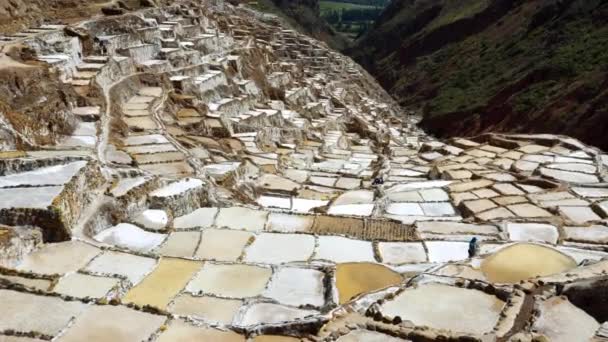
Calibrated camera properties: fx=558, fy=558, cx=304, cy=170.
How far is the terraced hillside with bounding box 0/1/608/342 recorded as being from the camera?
6375mm

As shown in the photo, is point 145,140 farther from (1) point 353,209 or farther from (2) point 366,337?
(2) point 366,337

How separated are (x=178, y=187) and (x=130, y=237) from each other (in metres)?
1.78

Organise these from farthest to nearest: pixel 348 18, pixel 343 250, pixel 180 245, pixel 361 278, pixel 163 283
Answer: pixel 348 18 < pixel 343 250 < pixel 180 245 < pixel 361 278 < pixel 163 283

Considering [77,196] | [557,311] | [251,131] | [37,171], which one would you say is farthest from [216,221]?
[251,131]

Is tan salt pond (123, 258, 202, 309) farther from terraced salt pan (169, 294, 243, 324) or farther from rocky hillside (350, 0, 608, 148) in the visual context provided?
rocky hillside (350, 0, 608, 148)

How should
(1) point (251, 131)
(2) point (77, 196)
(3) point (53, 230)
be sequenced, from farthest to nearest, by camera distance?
(1) point (251, 131) → (2) point (77, 196) → (3) point (53, 230)

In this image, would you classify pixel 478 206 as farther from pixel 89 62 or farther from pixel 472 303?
pixel 89 62

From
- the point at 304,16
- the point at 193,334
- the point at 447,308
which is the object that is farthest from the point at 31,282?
the point at 304,16

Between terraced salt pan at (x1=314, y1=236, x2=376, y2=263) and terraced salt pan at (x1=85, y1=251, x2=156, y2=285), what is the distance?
247cm

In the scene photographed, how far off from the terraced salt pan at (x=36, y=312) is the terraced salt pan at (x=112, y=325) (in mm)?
138

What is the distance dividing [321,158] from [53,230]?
12.9 meters

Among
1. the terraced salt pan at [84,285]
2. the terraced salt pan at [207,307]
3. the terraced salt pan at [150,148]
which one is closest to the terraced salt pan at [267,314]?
the terraced salt pan at [207,307]

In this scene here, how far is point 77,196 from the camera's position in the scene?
8477 millimetres

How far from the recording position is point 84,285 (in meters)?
6.90
